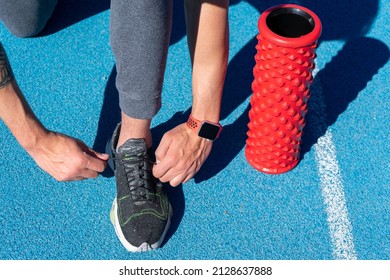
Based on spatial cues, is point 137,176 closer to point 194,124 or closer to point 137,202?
point 137,202

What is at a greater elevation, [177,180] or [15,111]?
[15,111]

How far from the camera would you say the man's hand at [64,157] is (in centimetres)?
184

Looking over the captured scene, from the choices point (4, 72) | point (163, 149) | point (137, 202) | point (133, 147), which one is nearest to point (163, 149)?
point (163, 149)

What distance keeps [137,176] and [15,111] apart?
1.78 ft

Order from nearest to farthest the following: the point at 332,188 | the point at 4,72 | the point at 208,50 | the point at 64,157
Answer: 1. the point at 4,72
2. the point at 64,157
3. the point at 208,50
4. the point at 332,188

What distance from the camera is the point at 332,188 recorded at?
222cm

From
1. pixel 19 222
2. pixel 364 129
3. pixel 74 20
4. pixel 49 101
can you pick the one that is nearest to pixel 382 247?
pixel 364 129

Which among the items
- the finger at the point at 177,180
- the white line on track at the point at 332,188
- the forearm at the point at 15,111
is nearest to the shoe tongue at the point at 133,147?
the finger at the point at 177,180

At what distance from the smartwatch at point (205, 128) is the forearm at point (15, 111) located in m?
0.58

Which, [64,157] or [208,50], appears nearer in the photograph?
[64,157]

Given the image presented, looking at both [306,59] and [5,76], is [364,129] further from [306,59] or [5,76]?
[5,76]

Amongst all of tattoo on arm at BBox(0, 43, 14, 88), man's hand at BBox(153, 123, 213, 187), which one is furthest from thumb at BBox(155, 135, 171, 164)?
tattoo on arm at BBox(0, 43, 14, 88)

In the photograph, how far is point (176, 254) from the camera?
2.06 metres

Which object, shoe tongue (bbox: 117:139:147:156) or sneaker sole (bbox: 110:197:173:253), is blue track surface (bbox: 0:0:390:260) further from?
shoe tongue (bbox: 117:139:147:156)
